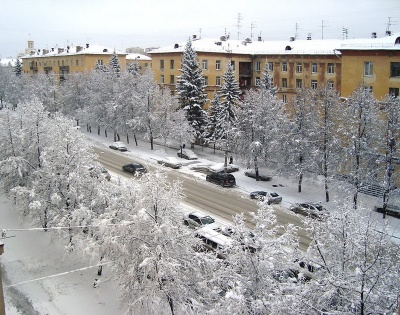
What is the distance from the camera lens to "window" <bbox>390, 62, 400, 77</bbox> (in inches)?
1411

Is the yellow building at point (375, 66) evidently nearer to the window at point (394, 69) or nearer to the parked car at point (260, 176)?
the window at point (394, 69)

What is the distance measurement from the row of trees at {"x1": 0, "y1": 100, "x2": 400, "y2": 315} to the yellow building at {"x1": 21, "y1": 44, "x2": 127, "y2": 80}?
5829cm

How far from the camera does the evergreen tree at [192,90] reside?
49.5 meters

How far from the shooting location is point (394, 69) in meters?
36.1

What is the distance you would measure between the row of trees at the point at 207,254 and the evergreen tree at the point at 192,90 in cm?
2615

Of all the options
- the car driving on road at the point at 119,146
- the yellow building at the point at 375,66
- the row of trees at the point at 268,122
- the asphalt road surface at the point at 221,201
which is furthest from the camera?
the car driving on road at the point at 119,146

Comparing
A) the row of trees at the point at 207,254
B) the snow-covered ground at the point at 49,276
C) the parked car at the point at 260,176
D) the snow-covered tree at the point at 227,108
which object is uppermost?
the snow-covered tree at the point at 227,108

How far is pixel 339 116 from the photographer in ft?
107

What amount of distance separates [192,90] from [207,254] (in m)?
34.9

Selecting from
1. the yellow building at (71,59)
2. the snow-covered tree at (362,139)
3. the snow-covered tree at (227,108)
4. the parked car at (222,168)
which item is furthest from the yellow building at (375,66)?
the yellow building at (71,59)

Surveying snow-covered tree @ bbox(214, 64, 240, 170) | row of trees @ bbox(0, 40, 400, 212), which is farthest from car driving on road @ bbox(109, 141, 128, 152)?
snow-covered tree @ bbox(214, 64, 240, 170)

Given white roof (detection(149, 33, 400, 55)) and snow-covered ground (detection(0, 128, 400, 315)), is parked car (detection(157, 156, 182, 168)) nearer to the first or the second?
snow-covered ground (detection(0, 128, 400, 315))

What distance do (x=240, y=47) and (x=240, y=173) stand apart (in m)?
28.5

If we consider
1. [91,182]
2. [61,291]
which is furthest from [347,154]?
[61,291]
